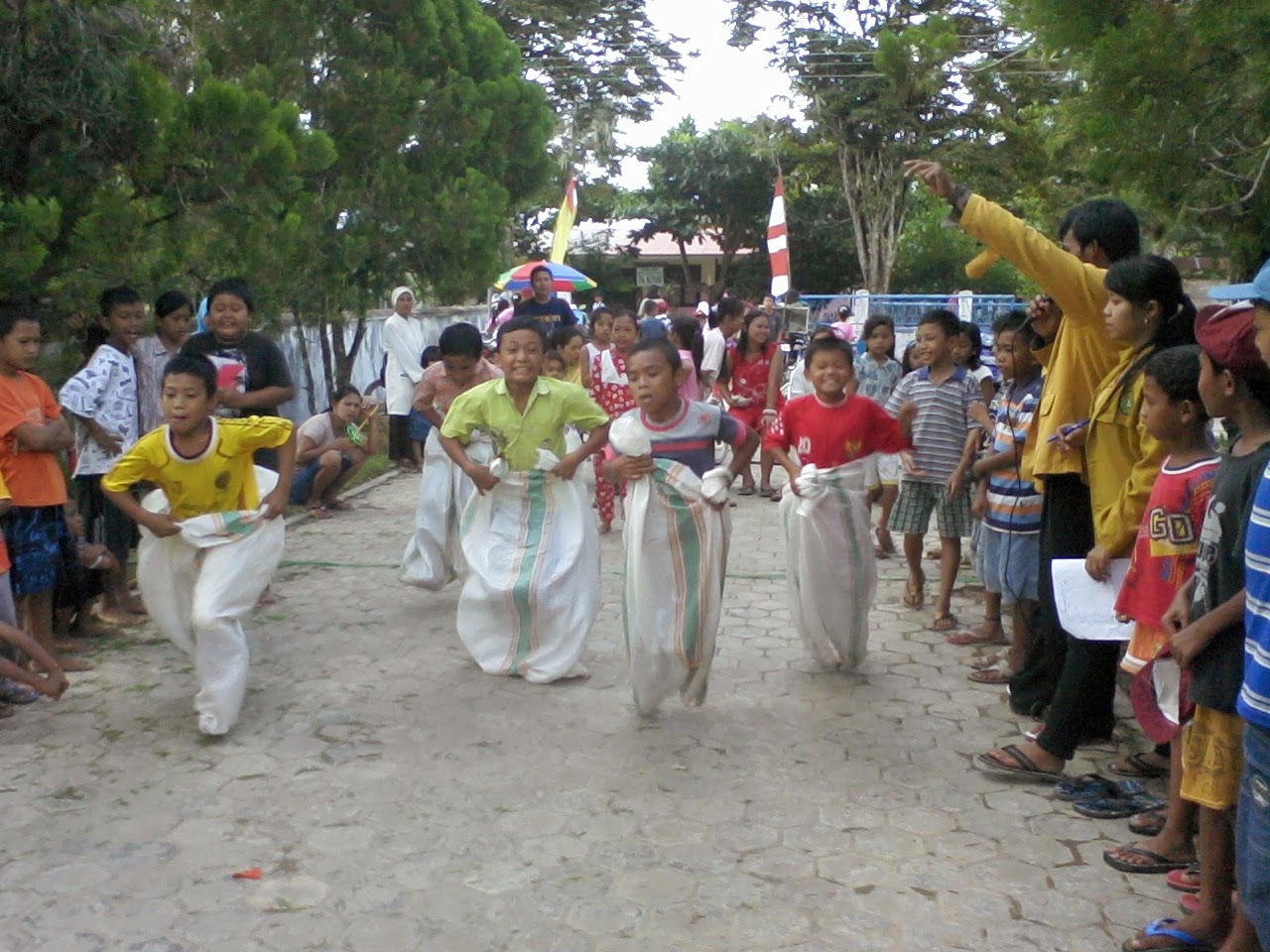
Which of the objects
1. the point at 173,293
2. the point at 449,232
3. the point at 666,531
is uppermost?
the point at 449,232

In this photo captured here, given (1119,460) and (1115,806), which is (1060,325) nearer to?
(1119,460)

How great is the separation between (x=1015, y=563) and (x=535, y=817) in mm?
2429

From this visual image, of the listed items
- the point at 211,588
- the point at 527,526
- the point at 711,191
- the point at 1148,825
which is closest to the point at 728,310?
the point at 527,526

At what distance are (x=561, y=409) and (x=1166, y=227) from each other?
289cm

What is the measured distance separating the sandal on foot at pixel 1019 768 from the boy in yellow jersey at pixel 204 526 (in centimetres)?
281

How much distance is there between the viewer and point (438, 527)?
7.04 m

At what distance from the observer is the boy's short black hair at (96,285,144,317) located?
614 cm

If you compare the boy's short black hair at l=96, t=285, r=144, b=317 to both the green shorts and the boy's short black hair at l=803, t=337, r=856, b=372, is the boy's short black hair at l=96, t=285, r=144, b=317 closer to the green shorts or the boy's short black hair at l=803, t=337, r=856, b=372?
the boy's short black hair at l=803, t=337, r=856, b=372

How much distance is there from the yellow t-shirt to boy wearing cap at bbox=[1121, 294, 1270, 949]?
3.55 m

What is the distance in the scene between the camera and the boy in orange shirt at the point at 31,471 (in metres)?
5.23

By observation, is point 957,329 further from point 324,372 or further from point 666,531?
point 324,372

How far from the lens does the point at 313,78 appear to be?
1150 cm

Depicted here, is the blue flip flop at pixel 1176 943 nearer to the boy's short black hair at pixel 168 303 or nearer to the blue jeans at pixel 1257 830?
the blue jeans at pixel 1257 830

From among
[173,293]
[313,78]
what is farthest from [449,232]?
[173,293]
